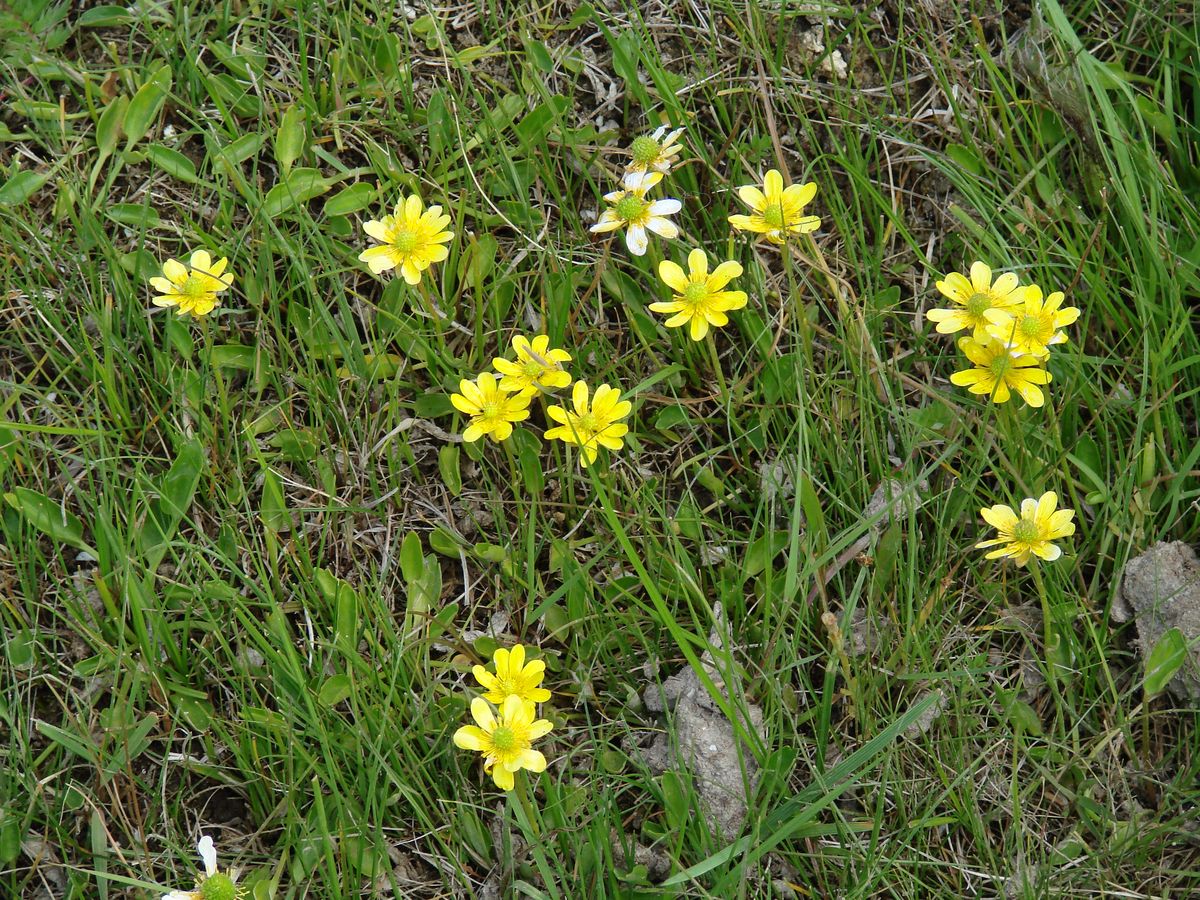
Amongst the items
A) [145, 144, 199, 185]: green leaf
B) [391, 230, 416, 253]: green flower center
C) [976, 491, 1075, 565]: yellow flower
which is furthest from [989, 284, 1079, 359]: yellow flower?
[145, 144, 199, 185]: green leaf

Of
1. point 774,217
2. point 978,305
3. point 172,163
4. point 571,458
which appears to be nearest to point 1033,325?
point 978,305

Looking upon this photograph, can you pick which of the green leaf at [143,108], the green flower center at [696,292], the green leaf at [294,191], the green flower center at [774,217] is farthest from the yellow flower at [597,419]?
the green leaf at [143,108]

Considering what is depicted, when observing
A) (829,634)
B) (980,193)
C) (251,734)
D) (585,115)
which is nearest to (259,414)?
(251,734)

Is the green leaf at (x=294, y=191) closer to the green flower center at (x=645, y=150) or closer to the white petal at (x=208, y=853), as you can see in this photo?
the green flower center at (x=645, y=150)

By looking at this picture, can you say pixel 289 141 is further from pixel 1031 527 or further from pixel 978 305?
pixel 1031 527

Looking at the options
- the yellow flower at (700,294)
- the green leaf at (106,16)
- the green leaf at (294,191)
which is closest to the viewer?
the yellow flower at (700,294)

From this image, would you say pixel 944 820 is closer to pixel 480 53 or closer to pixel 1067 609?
pixel 1067 609
